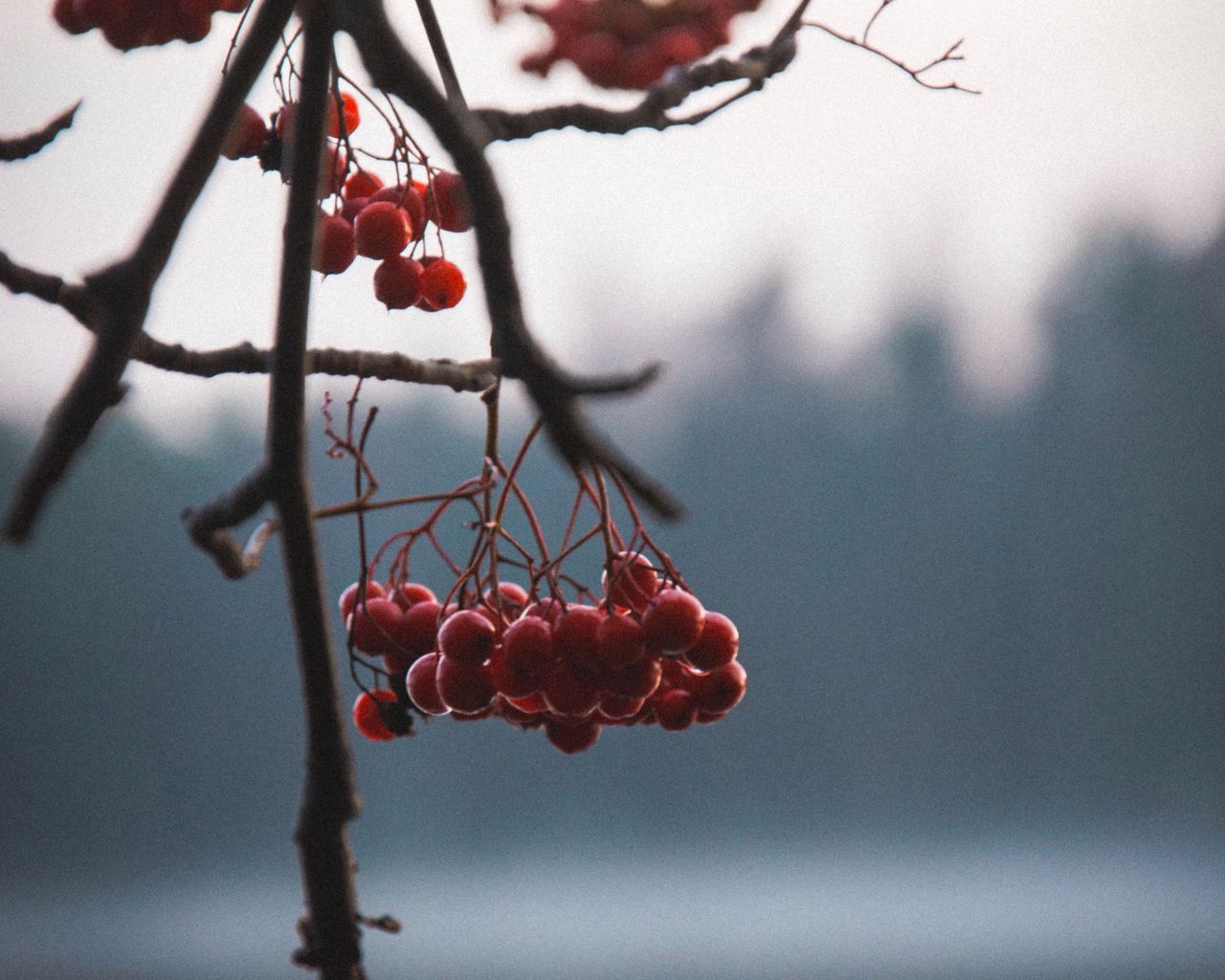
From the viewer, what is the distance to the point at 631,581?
1.44ft

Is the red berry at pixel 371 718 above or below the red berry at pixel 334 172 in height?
below

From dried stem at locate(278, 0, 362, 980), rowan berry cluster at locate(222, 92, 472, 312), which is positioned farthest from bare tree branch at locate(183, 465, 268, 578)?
rowan berry cluster at locate(222, 92, 472, 312)

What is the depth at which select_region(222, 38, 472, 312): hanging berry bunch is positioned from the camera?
0.49 metres

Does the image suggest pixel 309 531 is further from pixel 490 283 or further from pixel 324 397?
pixel 324 397

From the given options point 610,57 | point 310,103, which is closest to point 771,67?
point 610,57

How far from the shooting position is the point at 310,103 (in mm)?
283

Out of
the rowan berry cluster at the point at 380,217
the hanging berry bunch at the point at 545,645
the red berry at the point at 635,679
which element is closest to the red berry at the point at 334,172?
the rowan berry cluster at the point at 380,217

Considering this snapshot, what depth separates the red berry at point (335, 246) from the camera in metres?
0.50

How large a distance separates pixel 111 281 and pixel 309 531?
6 centimetres

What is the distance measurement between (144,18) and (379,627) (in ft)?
0.74

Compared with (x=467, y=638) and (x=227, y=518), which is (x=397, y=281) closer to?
(x=467, y=638)

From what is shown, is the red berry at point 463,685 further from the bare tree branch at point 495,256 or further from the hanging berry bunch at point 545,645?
the bare tree branch at point 495,256

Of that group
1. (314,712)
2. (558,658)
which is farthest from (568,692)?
(314,712)

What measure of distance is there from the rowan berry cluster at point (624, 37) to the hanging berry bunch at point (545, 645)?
0.36ft
